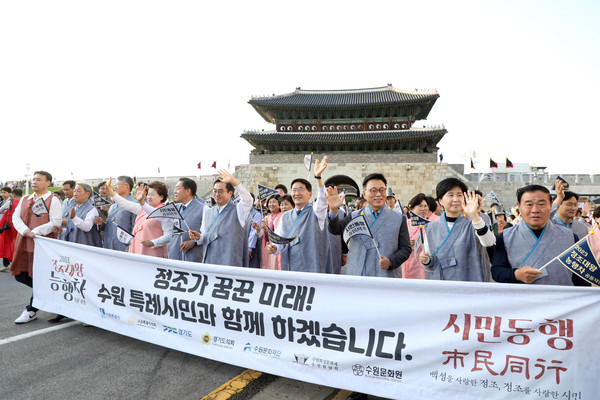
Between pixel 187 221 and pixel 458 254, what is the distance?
3.05m

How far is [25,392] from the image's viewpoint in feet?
7.86

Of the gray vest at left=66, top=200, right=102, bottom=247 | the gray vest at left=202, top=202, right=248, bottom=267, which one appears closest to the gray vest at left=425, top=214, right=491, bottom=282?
the gray vest at left=202, top=202, right=248, bottom=267

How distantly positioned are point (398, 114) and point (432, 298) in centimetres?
2685

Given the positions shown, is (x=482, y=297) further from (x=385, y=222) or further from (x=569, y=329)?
(x=385, y=222)

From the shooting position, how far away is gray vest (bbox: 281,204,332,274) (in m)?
3.67

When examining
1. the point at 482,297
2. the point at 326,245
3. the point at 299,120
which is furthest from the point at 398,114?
the point at 482,297

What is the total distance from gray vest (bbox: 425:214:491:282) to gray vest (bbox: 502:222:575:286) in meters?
0.29

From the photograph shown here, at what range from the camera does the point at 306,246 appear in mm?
3705

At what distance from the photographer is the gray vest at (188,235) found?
405 cm

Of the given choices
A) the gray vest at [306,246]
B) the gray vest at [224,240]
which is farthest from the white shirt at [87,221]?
the gray vest at [306,246]

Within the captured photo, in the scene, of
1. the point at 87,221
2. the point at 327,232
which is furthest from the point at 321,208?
the point at 87,221

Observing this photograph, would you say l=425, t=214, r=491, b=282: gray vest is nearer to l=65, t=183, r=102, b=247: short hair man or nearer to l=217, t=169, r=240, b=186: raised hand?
l=217, t=169, r=240, b=186: raised hand

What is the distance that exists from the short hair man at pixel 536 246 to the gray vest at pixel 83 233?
16.5ft

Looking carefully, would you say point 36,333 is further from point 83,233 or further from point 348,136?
point 348,136
